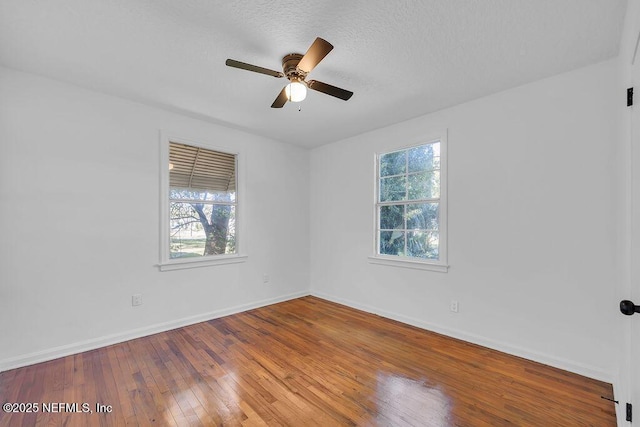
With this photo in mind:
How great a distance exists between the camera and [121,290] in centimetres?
301

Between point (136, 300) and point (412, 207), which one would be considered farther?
point (412, 207)

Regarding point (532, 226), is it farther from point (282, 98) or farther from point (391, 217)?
point (282, 98)

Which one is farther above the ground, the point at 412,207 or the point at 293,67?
the point at 293,67

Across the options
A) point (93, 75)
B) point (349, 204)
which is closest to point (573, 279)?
point (349, 204)

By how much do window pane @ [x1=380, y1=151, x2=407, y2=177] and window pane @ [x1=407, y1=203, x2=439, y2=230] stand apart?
0.53m

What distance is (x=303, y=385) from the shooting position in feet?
7.26

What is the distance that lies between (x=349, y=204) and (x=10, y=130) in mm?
3714

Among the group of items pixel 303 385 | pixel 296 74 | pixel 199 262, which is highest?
pixel 296 74

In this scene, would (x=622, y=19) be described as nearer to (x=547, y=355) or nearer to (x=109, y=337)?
(x=547, y=355)

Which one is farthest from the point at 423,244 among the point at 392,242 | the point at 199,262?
the point at 199,262

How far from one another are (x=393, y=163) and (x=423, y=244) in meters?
1.16

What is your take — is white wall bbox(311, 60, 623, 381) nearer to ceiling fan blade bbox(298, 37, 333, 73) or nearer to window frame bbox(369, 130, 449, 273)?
window frame bbox(369, 130, 449, 273)

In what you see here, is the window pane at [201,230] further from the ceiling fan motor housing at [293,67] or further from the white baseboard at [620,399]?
the white baseboard at [620,399]

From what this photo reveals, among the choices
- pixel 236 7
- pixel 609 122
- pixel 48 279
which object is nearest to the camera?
pixel 236 7
